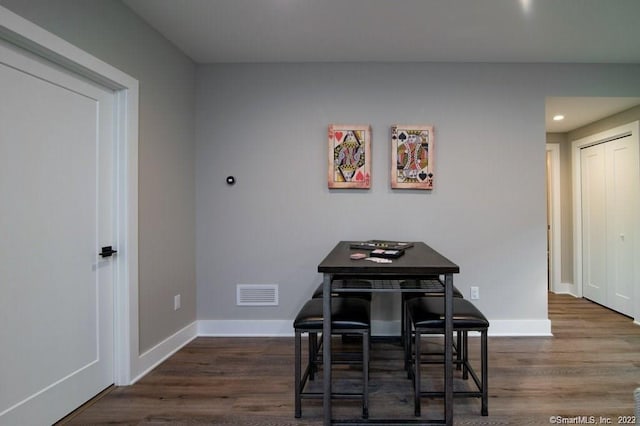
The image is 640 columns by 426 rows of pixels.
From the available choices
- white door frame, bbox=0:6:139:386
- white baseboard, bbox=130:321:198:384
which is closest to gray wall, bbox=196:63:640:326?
white baseboard, bbox=130:321:198:384

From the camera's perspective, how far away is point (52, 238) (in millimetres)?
1828

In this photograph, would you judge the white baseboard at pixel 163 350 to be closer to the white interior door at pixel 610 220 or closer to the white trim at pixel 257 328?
the white trim at pixel 257 328

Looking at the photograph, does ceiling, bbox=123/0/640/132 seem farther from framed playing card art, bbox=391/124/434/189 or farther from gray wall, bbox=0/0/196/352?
framed playing card art, bbox=391/124/434/189

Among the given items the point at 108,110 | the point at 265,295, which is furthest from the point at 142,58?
the point at 265,295

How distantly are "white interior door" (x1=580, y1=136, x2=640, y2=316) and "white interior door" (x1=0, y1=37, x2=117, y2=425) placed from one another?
495 cm

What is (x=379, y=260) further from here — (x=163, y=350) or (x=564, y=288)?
(x=564, y=288)

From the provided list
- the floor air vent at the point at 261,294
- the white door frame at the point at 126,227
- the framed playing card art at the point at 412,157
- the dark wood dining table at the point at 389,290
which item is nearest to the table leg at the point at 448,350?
the dark wood dining table at the point at 389,290

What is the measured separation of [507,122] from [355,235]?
1808 millimetres

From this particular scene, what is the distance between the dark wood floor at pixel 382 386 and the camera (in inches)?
76.0

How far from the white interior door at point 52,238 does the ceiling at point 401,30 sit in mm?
932

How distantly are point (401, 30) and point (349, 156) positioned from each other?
1109mm

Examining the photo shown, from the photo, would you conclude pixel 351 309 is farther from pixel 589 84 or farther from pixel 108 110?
pixel 589 84

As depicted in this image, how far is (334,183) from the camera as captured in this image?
123 inches

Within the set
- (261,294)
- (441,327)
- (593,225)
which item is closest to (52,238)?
(261,294)
